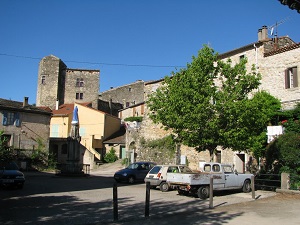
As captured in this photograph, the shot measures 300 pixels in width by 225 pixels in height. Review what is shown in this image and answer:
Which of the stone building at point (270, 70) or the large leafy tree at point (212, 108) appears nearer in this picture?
the large leafy tree at point (212, 108)

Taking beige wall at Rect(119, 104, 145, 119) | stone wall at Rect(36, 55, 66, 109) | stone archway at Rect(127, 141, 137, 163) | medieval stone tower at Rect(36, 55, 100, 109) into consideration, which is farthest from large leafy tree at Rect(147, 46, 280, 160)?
stone wall at Rect(36, 55, 66, 109)

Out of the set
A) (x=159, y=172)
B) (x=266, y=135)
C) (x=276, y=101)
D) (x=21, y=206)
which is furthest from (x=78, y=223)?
(x=276, y=101)

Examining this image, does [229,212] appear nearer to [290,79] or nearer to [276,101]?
[276,101]

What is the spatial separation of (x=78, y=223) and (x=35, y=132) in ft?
86.8

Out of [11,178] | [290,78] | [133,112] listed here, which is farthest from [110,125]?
[11,178]

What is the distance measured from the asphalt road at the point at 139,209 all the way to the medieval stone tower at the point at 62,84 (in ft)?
159

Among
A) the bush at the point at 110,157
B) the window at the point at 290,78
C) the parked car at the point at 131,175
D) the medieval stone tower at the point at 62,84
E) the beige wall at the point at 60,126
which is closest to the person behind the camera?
the parked car at the point at 131,175

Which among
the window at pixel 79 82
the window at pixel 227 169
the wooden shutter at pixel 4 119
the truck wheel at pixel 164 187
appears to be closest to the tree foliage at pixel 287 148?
the window at pixel 227 169

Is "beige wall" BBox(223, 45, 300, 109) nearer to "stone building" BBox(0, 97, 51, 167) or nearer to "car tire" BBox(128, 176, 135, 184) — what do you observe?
"car tire" BBox(128, 176, 135, 184)

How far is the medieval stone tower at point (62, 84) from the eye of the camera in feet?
201

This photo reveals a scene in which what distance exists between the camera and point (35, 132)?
33031 mm

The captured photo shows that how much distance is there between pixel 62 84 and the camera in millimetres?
62688

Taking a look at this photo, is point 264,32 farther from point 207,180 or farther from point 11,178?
point 11,178

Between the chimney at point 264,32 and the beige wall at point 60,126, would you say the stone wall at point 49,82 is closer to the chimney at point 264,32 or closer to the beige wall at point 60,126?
the beige wall at point 60,126
